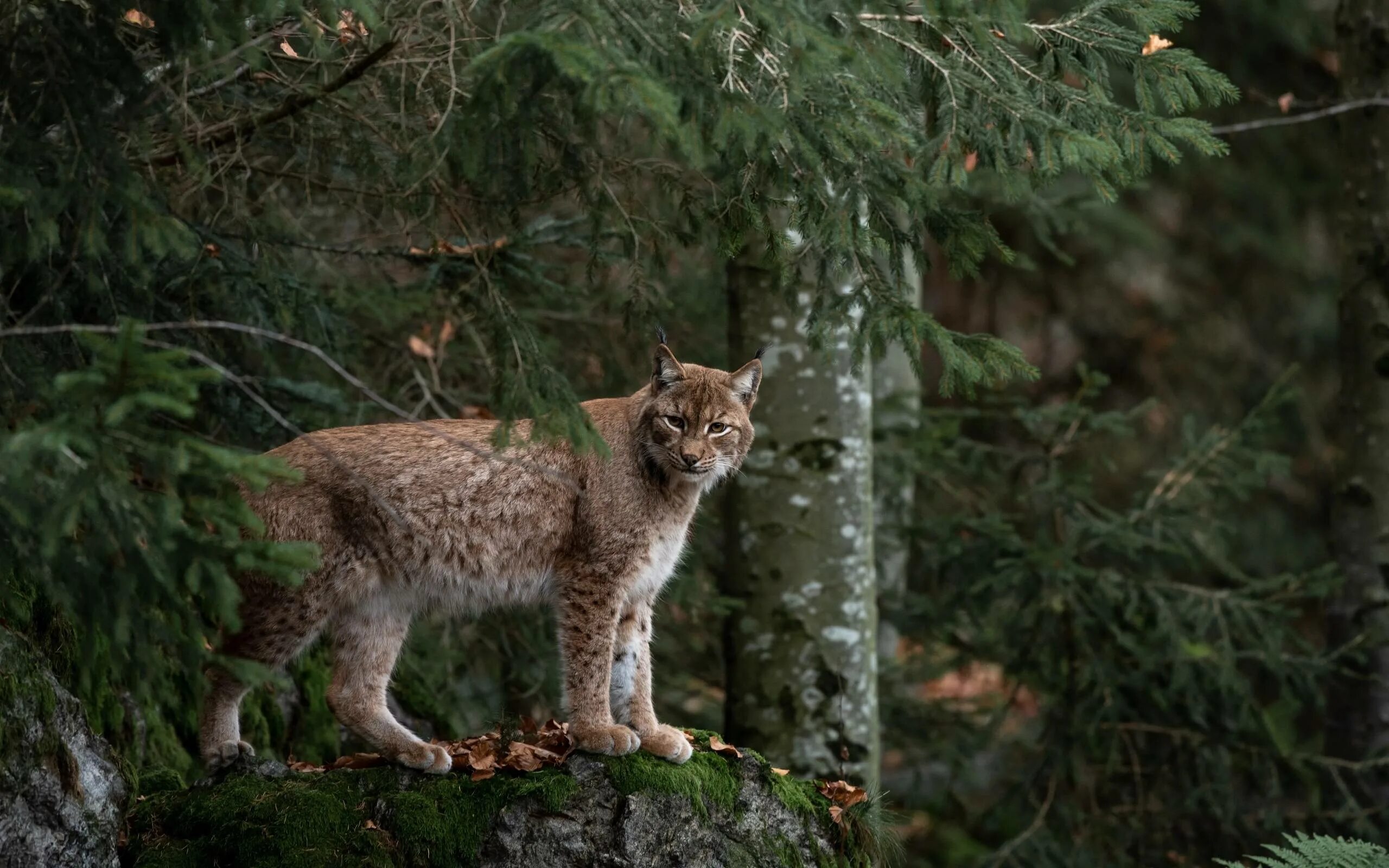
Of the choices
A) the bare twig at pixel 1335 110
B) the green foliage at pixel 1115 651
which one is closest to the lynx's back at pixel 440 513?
the bare twig at pixel 1335 110

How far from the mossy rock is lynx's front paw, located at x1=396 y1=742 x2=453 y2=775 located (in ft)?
0.13

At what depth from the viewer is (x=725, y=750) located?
5.44 m

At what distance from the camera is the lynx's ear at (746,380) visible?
5.83 m

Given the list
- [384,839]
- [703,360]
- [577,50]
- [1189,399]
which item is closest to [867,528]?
[703,360]

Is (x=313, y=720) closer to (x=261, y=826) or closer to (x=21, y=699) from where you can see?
(x=261, y=826)

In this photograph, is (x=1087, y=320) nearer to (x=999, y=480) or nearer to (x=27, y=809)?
(x=999, y=480)

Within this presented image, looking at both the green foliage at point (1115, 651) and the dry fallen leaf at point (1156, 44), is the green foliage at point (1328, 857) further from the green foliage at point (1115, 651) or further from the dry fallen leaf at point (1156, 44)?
the green foliage at point (1115, 651)

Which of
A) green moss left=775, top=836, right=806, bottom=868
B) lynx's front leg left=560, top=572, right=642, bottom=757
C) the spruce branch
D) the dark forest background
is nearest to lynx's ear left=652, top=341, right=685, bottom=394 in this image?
the dark forest background

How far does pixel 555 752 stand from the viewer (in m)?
5.33

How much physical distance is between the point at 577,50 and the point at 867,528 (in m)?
4.48

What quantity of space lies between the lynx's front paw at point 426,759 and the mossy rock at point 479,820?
41 mm

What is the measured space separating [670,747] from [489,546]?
41.7 inches

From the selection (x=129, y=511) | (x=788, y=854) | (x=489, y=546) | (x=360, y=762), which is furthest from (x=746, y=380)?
(x=129, y=511)

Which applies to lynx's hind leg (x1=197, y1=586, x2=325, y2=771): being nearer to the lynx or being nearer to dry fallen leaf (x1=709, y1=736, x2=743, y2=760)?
the lynx
